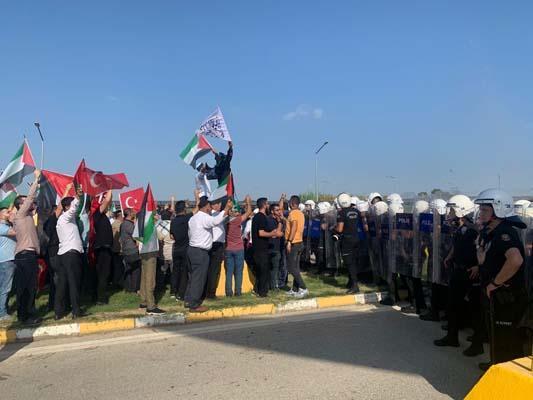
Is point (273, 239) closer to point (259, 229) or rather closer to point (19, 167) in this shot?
point (259, 229)

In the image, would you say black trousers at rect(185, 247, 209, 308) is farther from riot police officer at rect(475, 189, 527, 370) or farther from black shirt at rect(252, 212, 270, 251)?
riot police officer at rect(475, 189, 527, 370)

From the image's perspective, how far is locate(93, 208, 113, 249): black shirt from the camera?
29.5 ft

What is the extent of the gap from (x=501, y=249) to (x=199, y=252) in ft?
16.1

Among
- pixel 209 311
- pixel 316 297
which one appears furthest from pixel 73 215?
pixel 316 297

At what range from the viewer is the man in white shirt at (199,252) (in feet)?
26.3

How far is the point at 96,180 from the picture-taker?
9.06m

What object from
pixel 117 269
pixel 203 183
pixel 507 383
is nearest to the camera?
pixel 507 383

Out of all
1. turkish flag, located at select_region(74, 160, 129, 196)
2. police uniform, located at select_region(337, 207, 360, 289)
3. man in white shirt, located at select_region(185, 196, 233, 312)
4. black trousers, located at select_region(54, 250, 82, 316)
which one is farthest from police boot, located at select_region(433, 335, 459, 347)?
turkish flag, located at select_region(74, 160, 129, 196)

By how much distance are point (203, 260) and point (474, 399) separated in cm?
523

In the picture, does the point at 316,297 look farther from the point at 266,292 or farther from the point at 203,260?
the point at 203,260

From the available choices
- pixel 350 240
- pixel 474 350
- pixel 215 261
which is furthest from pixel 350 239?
pixel 474 350

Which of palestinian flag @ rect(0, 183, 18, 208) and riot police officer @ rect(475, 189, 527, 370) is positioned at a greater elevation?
palestinian flag @ rect(0, 183, 18, 208)

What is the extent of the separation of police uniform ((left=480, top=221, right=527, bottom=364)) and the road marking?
128 inches

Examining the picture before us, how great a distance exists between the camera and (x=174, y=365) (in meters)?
5.49
